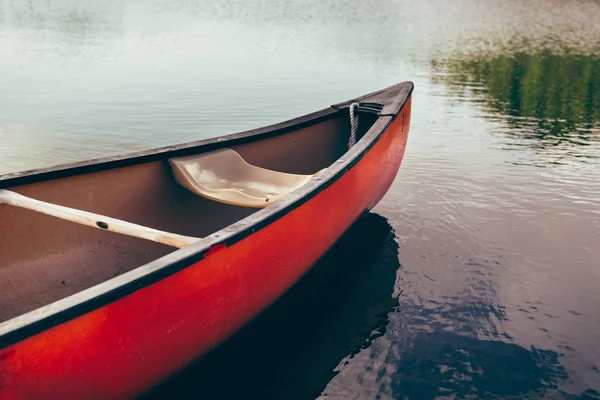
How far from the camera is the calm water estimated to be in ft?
14.1

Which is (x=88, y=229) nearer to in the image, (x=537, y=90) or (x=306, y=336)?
(x=306, y=336)

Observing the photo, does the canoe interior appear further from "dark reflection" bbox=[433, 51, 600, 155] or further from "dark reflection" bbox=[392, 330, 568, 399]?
"dark reflection" bbox=[433, 51, 600, 155]

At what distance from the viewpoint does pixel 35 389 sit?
8.87 ft

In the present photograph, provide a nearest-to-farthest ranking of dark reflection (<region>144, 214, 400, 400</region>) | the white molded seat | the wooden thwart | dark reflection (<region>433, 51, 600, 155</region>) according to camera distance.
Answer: the wooden thwart, dark reflection (<region>144, 214, 400, 400</region>), the white molded seat, dark reflection (<region>433, 51, 600, 155</region>)

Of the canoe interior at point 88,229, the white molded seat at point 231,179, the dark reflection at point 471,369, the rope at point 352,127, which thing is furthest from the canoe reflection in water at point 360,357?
the rope at point 352,127

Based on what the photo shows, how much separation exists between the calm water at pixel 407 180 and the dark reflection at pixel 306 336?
15mm

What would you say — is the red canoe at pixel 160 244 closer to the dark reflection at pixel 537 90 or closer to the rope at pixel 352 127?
the rope at pixel 352 127

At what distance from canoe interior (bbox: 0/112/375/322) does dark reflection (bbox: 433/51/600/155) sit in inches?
283

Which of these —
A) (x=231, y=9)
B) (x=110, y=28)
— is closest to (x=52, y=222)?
(x=110, y=28)

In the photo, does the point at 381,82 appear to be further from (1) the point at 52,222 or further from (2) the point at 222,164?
(1) the point at 52,222

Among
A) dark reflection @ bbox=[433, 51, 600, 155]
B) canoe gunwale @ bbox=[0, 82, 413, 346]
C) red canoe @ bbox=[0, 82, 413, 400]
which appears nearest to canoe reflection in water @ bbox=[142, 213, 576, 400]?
red canoe @ bbox=[0, 82, 413, 400]

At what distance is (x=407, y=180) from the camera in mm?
8367

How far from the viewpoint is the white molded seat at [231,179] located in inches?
212

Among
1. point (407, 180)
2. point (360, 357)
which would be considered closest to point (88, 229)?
point (360, 357)
